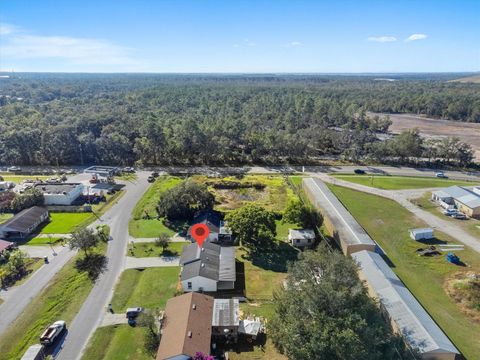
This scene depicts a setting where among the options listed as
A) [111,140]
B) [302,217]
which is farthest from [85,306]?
[111,140]

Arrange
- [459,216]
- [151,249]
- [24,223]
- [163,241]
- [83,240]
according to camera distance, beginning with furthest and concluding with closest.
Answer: [459,216]
[24,223]
[151,249]
[163,241]
[83,240]

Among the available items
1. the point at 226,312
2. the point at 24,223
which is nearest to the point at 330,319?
the point at 226,312

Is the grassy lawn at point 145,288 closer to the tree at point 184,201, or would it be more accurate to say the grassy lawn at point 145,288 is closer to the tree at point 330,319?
the tree at point 330,319

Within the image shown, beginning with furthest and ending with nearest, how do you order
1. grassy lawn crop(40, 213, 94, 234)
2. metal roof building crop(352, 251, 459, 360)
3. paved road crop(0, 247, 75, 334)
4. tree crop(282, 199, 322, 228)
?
1. grassy lawn crop(40, 213, 94, 234)
2. tree crop(282, 199, 322, 228)
3. paved road crop(0, 247, 75, 334)
4. metal roof building crop(352, 251, 459, 360)

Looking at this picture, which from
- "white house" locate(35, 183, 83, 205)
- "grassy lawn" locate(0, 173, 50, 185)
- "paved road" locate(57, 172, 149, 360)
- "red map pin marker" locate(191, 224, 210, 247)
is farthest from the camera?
"grassy lawn" locate(0, 173, 50, 185)

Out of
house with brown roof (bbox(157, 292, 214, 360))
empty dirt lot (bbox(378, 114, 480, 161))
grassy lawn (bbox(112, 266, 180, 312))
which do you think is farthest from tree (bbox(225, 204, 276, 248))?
empty dirt lot (bbox(378, 114, 480, 161))

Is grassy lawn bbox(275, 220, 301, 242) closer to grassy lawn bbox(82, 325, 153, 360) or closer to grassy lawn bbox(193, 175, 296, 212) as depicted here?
grassy lawn bbox(193, 175, 296, 212)

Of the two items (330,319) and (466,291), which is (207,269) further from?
(466,291)
